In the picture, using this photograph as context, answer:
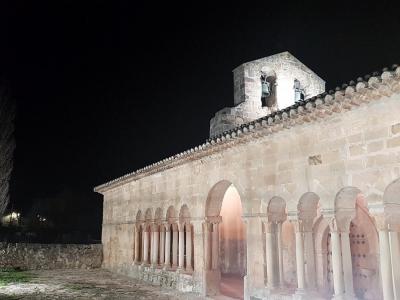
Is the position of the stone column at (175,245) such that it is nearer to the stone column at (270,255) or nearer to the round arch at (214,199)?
the round arch at (214,199)

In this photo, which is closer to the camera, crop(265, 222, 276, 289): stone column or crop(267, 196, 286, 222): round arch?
crop(265, 222, 276, 289): stone column

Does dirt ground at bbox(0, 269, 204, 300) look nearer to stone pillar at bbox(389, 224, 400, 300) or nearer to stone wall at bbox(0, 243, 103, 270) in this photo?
stone wall at bbox(0, 243, 103, 270)

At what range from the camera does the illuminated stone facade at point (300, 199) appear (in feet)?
21.1

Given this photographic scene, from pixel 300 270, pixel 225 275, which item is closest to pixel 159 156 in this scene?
pixel 225 275

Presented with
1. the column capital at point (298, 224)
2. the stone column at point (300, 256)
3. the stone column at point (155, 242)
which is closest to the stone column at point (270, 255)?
the stone column at point (300, 256)

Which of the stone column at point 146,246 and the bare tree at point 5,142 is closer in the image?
the stone column at point 146,246

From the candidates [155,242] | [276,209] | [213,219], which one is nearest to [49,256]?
[155,242]

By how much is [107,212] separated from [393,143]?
16595 millimetres

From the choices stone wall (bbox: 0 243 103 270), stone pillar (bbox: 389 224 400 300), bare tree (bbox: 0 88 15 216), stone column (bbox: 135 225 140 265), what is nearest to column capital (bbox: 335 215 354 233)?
stone pillar (bbox: 389 224 400 300)

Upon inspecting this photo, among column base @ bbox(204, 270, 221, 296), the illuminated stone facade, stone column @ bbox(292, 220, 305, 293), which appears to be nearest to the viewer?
the illuminated stone facade

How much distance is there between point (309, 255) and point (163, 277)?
6.64 meters

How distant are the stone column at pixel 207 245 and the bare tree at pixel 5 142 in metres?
15.6

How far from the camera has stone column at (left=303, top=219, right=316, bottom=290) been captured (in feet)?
26.1

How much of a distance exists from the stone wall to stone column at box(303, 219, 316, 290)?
14.4 m
